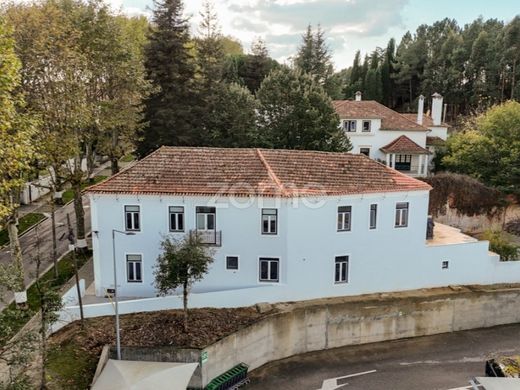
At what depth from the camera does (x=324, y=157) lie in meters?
28.9

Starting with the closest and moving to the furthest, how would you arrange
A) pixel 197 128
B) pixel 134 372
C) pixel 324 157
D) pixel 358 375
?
pixel 134 372
pixel 358 375
pixel 324 157
pixel 197 128

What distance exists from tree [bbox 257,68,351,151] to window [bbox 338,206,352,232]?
1239 cm

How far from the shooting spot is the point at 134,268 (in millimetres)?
26297

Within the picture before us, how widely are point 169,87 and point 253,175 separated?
60.6 ft

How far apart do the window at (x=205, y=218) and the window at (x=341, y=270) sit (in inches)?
286

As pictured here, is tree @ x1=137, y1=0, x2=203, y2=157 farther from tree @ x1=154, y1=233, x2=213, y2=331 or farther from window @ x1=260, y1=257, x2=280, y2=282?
tree @ x1=154, y1=233, x2=213, y2=331

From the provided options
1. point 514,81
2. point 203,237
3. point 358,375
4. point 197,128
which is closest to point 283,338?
point 358,375

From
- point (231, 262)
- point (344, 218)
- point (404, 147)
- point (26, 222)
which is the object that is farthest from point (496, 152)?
point (26, 222)

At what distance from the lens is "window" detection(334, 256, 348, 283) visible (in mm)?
26906

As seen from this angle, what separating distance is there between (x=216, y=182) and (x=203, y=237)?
304cm

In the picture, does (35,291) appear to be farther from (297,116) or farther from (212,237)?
(297,116)

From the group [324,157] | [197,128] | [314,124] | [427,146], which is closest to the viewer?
[324,157]

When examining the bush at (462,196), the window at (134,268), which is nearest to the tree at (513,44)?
the bush at (462,196)

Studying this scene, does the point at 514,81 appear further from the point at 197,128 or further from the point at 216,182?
the point at 216,182
